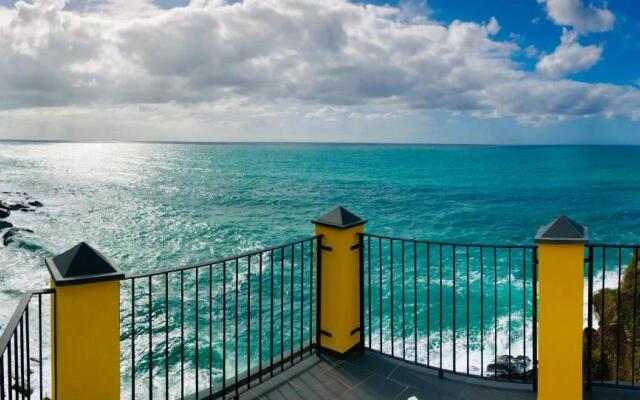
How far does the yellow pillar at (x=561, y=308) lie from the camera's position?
4195 mm

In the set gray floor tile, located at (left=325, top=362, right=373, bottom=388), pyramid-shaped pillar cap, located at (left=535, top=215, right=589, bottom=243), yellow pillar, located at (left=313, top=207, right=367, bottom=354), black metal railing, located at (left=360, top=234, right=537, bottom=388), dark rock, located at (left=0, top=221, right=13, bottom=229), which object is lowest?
black metal railing, located at (left=360, top=234, right=537, bottom=388)

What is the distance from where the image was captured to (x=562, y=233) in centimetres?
421

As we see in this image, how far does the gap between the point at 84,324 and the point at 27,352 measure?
498mm

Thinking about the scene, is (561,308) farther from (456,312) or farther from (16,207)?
(16,207)

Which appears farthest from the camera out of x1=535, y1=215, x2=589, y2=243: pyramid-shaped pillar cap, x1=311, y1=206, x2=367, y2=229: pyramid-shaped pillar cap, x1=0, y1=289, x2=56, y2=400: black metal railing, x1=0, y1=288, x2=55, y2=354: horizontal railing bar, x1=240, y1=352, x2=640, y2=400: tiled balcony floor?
x1=311, y1=206, x2=367, y2=229: pyramid-shaped pillar cap

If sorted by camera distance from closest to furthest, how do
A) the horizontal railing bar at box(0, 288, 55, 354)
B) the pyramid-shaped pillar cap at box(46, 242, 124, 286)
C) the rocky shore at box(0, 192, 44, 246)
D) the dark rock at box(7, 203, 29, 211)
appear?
the horizontal railing bar at box(0, 288, 55, 354) → the pyramid-shaped pillar cap at box(46, 242, 124, 286) → the rocky shore at box(0, 192, 44, 246) → the dark rock at box(7, 203, 29, 211)

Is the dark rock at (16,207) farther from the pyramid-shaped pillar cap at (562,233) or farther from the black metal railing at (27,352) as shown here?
the pyramid-shaped pillar cap at (562,233)

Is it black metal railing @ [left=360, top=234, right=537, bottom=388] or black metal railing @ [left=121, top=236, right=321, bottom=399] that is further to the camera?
black metal railing @ [left=360, top=234, right=537, bottom=388]

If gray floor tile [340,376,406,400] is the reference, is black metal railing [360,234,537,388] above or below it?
below

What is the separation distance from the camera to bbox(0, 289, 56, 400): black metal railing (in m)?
2.75

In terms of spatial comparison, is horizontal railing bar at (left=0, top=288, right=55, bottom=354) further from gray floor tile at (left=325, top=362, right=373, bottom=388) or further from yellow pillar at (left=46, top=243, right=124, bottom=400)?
gray floor tile at (left=325, top=362, right=373, bottom=388)

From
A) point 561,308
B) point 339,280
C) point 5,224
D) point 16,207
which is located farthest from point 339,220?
point 16,207

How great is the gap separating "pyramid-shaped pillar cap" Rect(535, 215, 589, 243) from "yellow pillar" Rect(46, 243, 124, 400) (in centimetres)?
356

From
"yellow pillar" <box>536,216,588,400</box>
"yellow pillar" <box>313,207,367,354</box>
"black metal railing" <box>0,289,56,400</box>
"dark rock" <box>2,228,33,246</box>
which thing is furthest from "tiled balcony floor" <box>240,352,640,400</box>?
"dark rock" <box>2,228,33,246</box>
